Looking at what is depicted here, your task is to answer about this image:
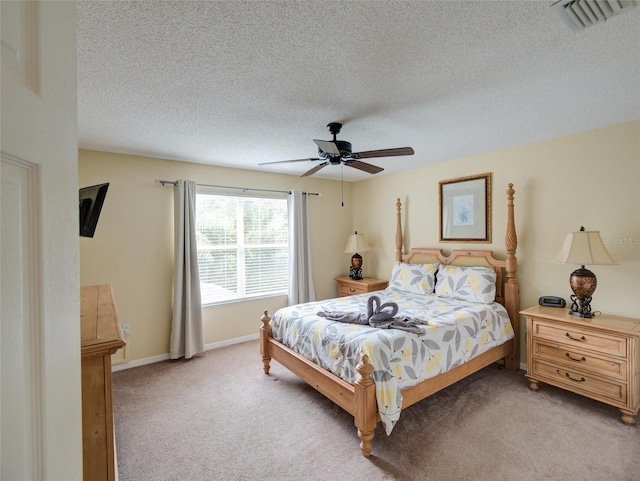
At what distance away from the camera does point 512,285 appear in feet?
10.5

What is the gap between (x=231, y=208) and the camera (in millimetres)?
4094

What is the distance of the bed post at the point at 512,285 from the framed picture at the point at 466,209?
0.29 meters

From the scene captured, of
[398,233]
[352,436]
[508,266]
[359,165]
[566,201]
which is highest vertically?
[359,165]

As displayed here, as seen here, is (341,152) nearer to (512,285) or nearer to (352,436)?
(352,436)

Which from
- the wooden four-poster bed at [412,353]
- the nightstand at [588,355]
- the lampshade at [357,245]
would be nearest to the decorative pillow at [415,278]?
the wooden four-poster bed at [412,353]

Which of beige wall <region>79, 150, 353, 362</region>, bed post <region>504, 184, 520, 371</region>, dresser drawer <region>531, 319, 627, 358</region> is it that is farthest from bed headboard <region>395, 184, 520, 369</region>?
beige wall <region>79, 150, 353, 362</region>

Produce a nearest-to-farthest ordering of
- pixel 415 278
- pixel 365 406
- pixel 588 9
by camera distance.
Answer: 1. pixel 588 9
2. pixel 365 406
3. pixel 415 278

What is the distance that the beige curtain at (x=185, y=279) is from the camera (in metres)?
3.54

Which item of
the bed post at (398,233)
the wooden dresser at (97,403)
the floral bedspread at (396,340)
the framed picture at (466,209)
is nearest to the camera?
the wooden dresser at (97,403)

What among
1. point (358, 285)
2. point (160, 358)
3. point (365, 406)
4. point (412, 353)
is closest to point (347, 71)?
point (412, 353)

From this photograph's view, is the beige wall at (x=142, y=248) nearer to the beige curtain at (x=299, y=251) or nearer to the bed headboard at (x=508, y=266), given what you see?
the beige curtain at (x=299, y=251)

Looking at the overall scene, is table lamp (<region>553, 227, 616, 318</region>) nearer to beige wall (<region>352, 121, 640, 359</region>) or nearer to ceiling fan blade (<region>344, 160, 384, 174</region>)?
beige wall (<region>352, 121, 640, 359</region>)

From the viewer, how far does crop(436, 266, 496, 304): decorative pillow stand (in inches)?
125

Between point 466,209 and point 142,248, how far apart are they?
3.83 metres
